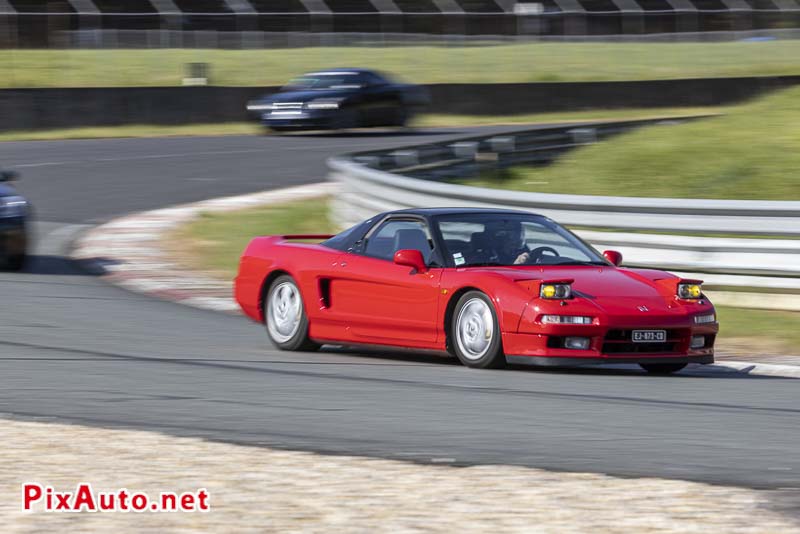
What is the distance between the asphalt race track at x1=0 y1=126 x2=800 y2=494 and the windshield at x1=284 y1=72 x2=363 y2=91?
1887 cm

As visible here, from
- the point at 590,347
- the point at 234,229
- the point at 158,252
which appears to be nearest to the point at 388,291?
the point at 590,347

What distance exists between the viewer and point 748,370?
10.3 m

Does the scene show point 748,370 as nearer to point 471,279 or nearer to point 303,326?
point 471,279

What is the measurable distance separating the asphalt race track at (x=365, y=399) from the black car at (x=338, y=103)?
17.9 m

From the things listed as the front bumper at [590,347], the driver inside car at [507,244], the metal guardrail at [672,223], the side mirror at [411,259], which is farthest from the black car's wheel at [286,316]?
the metal guardrail at [672,223]

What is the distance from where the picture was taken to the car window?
10.4 m

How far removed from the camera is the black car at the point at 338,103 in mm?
31484

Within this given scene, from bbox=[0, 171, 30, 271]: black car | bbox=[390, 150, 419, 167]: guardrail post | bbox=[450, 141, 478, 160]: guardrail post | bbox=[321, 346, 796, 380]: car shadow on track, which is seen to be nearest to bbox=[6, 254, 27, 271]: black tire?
bbox=[0, 171, 30, 271]: black car

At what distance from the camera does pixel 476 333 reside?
9.75 m

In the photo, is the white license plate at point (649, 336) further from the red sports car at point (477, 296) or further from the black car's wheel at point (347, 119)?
the black car's wheel at point (347, 119)

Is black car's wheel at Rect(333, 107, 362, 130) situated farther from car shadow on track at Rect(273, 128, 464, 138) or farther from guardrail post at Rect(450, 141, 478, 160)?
guardrail post at Rect(450, 141, 478, 160)

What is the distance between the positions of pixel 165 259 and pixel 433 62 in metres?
32.5

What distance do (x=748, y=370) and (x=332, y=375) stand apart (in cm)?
296

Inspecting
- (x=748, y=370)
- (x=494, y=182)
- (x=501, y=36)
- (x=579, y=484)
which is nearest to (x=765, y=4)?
(x=501, y=36)
